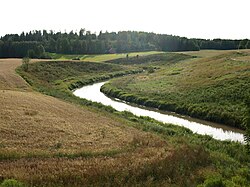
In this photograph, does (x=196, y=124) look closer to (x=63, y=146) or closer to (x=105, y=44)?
(x=63, y=146)

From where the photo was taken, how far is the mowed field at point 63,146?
50.4 feet

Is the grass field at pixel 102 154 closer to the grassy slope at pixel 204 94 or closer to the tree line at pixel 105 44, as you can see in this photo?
the grassy slope at pixel 204 94

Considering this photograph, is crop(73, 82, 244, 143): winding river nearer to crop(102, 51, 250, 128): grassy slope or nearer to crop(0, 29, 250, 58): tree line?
crop(102, 51, 250, 128): grassy slope

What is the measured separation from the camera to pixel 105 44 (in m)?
166

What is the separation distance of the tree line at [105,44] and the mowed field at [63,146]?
4249 inches

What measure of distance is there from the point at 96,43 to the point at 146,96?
369 ft

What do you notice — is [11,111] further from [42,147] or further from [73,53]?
[73,53]

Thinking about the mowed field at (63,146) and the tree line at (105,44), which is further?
the tree line at (105,44)

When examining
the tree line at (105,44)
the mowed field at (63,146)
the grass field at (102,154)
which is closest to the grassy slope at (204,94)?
the grass field at (102,154)

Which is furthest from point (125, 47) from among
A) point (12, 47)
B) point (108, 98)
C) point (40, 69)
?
point (108, 98)

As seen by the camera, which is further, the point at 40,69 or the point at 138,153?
the point at 40,69

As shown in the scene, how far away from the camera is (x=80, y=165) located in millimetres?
16641

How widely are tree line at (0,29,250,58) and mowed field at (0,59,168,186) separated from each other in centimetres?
10791

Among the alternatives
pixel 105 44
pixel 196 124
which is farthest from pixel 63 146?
pixel 105 44
